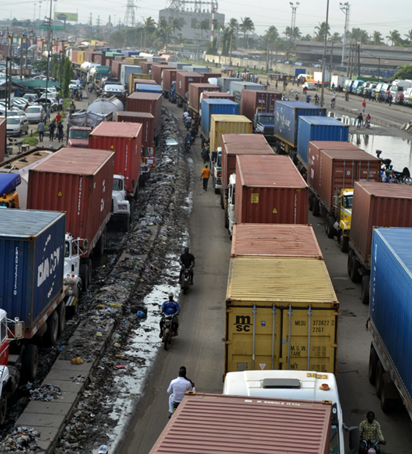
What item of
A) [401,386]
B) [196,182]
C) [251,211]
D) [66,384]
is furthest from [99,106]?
[401,386]

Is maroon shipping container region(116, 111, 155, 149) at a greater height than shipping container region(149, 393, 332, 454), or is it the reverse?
maroon shipping container region(116, 111, 155, 149)

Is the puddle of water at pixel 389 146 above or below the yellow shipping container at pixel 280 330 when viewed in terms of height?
above

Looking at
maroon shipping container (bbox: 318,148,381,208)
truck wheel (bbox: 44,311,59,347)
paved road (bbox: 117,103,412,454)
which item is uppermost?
maroon shipping container (bbox: 318,148,381,208)

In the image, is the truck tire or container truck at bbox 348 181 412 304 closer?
the truck tire

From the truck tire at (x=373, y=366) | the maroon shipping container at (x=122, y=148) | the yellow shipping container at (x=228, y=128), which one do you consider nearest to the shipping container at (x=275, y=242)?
the truck tire at (x=373, y=366)

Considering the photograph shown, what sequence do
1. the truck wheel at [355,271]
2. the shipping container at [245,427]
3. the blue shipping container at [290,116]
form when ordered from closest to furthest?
the shipping container at [245,427] → the truck wheel at [355,271] → the blue shipping container at [290,116]

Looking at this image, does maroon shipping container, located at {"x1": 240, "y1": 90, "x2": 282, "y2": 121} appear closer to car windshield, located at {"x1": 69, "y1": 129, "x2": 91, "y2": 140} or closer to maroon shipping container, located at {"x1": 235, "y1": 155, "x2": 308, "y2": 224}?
car windshield, located at {"x1": 69, "y1": 129, "x2": 91, "y2": 140}

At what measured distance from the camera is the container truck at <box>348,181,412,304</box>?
19.1m

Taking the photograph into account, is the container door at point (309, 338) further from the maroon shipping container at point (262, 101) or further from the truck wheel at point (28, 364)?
the maroon shipping container at point (262, 101)

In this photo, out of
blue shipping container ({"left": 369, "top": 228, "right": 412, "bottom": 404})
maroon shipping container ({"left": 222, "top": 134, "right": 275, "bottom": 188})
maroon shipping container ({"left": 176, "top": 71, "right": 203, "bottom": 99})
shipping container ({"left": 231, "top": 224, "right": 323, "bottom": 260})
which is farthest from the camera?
maroon shipping container ({"left": 176, "top": 71, "right": 203, "bottom": 99})

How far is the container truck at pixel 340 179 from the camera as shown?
2450 centimetres

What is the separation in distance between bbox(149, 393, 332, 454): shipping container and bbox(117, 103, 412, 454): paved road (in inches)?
167

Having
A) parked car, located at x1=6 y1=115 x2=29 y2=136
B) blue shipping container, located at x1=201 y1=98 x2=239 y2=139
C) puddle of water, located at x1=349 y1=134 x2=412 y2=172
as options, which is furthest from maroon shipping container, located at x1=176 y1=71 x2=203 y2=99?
blue shipping container, located at x1=201 y1=98 x2=239 y2=139

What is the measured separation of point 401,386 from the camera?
454 inches
